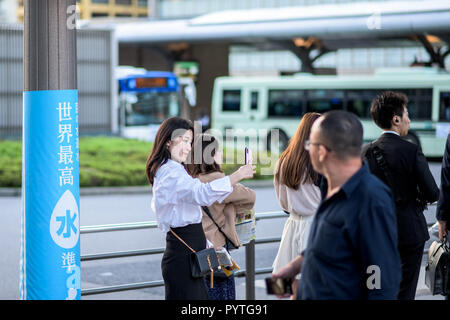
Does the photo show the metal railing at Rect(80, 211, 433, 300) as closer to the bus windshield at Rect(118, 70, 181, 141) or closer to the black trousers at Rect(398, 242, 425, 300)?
the black trousers at Rect(398, 242, 425, 300)

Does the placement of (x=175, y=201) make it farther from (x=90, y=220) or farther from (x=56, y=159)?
(x=90, y=220)

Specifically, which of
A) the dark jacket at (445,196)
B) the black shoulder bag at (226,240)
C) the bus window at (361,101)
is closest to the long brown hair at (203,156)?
the black shoulder bag at (226,240)

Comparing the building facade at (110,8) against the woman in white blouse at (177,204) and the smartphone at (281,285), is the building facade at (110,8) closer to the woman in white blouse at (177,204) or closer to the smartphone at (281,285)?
the woman in white blouse at (177,204)

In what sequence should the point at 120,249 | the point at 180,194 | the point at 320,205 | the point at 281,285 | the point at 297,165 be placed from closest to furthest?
the point at 320,205 → the point at 281,285 → the point at 180,194 → the point at 297,165 → the point at 120,249

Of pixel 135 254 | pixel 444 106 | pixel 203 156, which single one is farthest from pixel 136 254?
pixel 444 106

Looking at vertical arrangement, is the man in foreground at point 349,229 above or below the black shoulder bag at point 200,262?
above

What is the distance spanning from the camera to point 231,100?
1156 inches

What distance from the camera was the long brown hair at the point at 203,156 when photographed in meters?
4.99

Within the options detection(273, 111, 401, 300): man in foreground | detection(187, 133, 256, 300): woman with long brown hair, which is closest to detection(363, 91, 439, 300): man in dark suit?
detection(187, 133, 256, 300): woman with long brown hair

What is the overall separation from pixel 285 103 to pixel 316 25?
16.9ft

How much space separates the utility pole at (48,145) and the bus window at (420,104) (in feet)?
68.1

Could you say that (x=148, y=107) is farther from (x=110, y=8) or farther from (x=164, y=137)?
(x=110, y=8)

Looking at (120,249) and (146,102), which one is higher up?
(146,102)

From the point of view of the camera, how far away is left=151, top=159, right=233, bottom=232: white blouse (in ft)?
14.5
